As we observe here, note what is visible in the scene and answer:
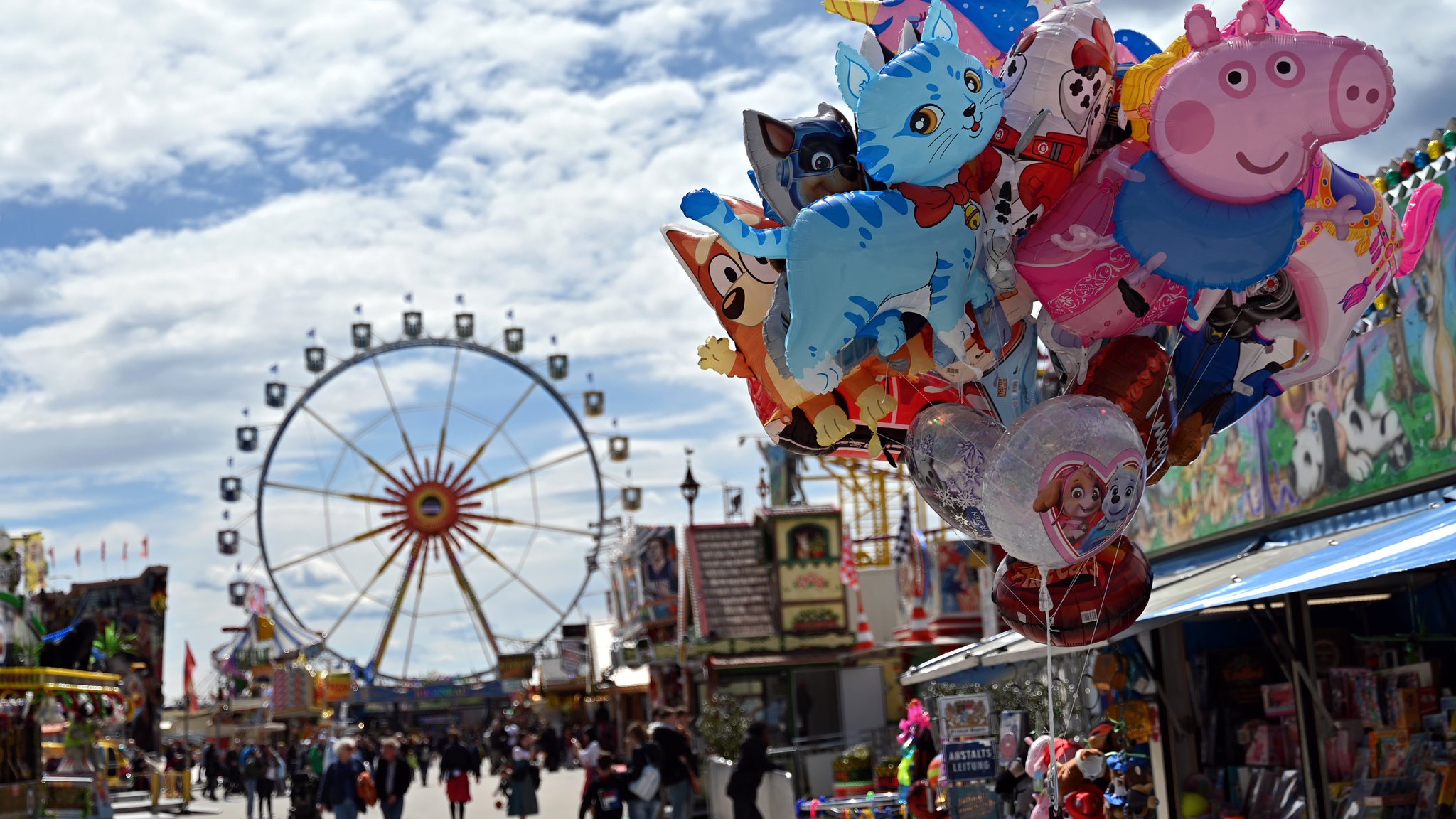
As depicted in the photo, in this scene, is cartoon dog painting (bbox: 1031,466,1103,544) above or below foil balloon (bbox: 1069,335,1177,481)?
below

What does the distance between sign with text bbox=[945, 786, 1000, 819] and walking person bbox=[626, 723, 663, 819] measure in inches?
150

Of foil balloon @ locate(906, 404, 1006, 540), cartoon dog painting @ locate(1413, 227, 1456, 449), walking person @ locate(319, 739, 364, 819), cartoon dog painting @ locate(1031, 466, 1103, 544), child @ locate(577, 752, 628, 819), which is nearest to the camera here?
cartoon dog painting @ locate(1031, 466, 1103, 544)

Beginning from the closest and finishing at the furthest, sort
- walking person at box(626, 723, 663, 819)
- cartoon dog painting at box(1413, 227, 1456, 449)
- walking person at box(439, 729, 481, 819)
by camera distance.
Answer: cartoon dog painting at box(1413, 227, 1456, 449) < walking person at box(626, 723, 663, 819) < walking person at box(439, 729, 481, 819)

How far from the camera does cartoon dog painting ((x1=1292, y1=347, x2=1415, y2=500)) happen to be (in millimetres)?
9484

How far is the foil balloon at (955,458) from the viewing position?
6.18m

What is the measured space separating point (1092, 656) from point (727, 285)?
19.1 feet

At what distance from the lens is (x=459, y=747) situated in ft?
58.6

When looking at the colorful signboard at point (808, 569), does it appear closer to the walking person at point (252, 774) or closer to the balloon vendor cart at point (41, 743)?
the walking person at point (252, 774)

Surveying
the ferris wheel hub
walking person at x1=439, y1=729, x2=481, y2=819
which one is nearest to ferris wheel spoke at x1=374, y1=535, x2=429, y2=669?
the ferris wheel hub

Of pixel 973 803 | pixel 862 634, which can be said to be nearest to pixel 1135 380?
pixel 973 803

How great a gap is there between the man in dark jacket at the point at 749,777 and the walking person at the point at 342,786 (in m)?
3.89

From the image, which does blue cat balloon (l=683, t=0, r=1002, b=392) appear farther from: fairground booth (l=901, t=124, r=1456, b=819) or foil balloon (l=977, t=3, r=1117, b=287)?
fairground booth (l=901, t=124, r=1456, b=819)

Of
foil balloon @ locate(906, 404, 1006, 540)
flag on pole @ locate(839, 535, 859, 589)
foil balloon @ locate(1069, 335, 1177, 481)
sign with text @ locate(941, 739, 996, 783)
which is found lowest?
sign with text @ locate(941, 739, 996, 783)

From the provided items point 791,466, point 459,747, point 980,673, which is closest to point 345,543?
point 791,466
